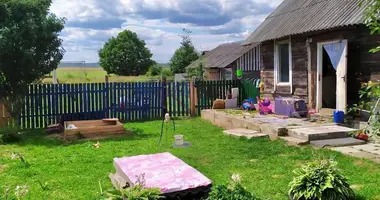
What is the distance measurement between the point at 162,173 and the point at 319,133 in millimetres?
4108

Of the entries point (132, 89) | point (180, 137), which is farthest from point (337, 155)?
point (132, 89)

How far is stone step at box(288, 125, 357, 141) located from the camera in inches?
289

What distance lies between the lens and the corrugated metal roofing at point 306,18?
840 cm

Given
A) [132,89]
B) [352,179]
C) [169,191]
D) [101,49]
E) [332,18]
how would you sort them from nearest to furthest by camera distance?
[169,191] < [352,179] < [332,18] < [132,89] < [101,49]

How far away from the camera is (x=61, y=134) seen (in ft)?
31.7

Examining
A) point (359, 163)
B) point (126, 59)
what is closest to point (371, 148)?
point (359, 163)

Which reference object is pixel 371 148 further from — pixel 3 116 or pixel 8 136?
pixel 3 116

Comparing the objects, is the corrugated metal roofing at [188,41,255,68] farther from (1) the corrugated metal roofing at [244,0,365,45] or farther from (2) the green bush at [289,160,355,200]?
(2) the green bush at [289,160,355,200]

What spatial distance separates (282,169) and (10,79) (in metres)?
7.64

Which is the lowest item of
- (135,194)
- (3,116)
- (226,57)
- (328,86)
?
(135,194)

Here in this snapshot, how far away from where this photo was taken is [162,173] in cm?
458

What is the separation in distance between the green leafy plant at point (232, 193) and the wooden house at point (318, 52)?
5.40 meters

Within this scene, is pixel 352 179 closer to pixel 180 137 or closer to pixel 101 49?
pixel 180 137

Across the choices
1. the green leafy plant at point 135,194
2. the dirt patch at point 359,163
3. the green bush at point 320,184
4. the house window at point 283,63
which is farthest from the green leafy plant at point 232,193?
the house window at point 283,63
